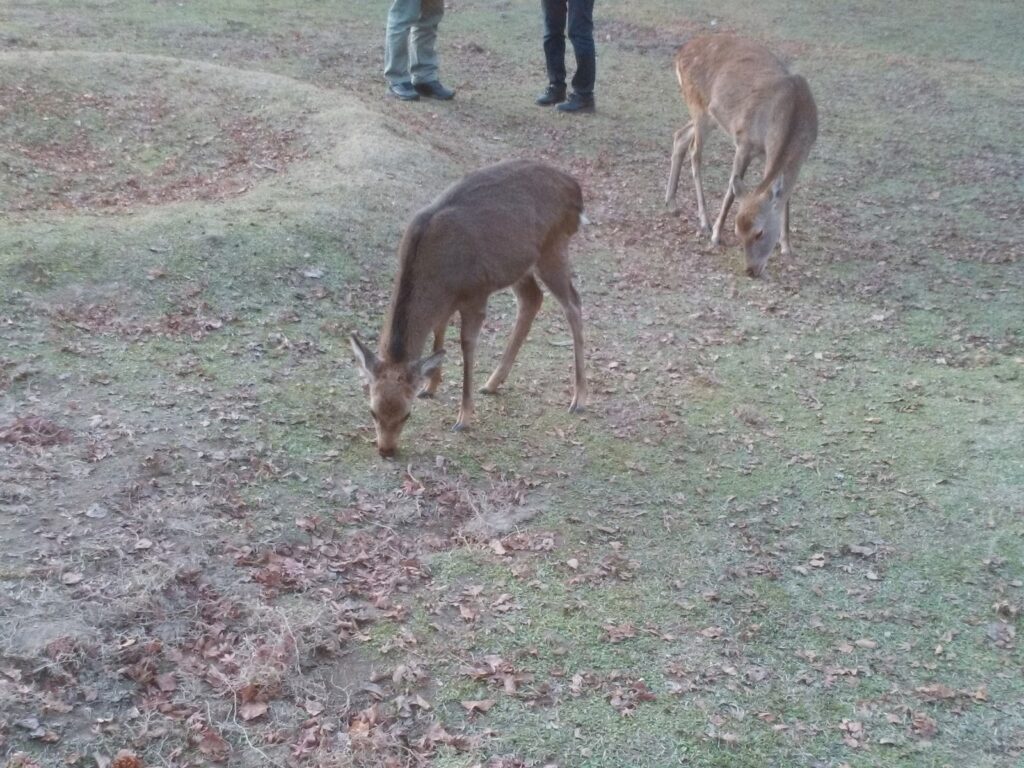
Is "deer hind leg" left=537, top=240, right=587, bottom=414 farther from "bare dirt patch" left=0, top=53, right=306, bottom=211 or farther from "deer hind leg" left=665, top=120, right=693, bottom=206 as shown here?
"deer hind leg" left=665, top=120, right=693, bottom=206

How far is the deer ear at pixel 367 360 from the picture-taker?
17.6ft

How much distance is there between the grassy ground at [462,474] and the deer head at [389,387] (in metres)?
0.21

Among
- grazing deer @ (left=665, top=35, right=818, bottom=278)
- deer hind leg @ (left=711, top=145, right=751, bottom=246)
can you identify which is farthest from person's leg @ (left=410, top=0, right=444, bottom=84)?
deer hind leg @ (left=711, top=145, right=751, bottom=246)

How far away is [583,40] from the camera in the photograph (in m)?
12.1

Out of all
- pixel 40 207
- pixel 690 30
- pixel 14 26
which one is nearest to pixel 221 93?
pixel 40 207

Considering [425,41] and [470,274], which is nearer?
[470,274]

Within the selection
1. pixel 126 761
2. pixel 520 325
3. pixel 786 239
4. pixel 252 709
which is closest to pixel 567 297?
pixel 520 325

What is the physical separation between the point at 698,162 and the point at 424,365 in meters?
5.60

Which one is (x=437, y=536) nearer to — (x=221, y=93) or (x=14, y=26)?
(x=221, y=93)

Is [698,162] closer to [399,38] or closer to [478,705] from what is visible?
[399,38]

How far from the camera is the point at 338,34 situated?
572 inches

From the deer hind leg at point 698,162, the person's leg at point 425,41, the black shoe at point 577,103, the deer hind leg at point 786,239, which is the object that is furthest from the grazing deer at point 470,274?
the black shoe at point 577,103

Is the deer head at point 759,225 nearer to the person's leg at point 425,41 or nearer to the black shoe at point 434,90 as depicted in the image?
the black shoe at point 434,90

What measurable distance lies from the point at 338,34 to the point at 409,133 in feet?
16.4
